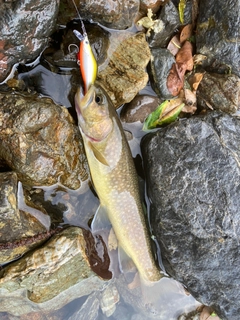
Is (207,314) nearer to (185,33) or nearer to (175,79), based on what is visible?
(175,79)

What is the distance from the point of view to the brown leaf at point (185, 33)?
12.9 feet

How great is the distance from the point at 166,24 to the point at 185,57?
42 cm

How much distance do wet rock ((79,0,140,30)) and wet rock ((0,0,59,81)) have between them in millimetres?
342

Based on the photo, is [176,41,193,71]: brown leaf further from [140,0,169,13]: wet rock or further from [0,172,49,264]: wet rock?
[0,172,49,264]: wet rock

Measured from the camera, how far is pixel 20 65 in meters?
3.30

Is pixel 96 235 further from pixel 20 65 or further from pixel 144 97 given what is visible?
pixel 20 65

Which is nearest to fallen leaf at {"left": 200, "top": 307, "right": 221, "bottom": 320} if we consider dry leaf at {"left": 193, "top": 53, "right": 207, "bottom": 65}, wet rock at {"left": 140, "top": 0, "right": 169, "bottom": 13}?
Answer: dry leaf at {"left": 193, "top": 53, "right": 207, "bottom": 65}

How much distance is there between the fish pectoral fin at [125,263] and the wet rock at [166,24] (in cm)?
236

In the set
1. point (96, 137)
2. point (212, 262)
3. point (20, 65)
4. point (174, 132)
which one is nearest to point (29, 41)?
point (20, 65)

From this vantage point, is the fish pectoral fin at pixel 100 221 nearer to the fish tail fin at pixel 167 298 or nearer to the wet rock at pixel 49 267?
the wet rock at pixel 49 267

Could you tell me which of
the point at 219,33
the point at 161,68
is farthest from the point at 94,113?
the point at 219,33

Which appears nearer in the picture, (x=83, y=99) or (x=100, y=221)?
(x=83, y=99)

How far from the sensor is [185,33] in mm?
3938

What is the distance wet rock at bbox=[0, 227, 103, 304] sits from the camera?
335cm
